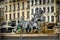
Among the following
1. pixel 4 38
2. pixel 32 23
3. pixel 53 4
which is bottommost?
pixel 4 38

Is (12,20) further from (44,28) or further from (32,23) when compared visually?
(44,28)

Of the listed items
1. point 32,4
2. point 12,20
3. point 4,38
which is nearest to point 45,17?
point 32,4

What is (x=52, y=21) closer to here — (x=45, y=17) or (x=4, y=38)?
(x=45, y=17)

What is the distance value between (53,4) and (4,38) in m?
1.91

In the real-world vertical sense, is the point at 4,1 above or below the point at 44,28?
above

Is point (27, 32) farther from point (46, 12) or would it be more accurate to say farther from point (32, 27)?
point (46, 12)

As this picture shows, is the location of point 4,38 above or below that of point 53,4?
below

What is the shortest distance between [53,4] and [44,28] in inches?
30.1

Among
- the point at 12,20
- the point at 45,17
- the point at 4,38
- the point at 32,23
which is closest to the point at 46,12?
the point at 45,17

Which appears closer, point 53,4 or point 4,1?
point 53,4

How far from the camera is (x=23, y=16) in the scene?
6.60 meters

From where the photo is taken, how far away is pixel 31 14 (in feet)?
21.4

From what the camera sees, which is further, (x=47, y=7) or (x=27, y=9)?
(x=27, y=9)

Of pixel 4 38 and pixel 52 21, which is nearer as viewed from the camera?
pixel 52 21
